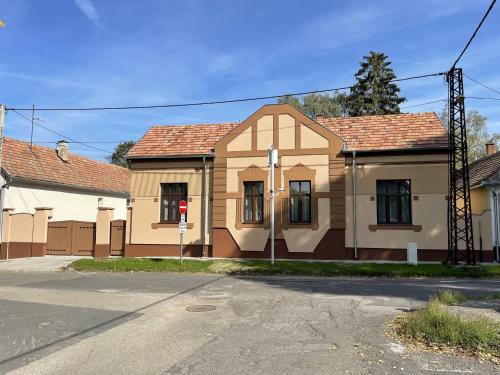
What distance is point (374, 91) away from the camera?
48688 millimetres

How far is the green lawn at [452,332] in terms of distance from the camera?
249 inches

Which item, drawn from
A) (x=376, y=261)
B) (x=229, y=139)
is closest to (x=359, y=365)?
(x=376, y=261)

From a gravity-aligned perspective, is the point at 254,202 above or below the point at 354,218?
above

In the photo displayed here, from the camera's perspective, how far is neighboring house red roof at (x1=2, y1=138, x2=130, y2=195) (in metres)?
26.5

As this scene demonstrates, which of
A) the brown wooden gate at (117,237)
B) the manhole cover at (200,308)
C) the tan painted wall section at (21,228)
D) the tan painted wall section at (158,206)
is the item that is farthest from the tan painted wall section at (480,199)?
the tan painted wall section at (21,228)

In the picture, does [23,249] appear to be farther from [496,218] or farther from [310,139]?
[496,218]

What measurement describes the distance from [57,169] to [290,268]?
19153 millimetres

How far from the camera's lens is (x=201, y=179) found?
75.9 feet

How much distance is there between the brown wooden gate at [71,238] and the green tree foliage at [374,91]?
109ft

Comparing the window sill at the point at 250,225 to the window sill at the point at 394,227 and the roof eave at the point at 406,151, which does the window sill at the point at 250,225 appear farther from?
the roof eave at the point at 406,151

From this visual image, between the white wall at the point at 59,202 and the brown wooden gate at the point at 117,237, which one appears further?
the white wall at the point at 59,202

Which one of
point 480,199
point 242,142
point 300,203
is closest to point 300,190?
point 300,203

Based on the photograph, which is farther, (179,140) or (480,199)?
(179,140)

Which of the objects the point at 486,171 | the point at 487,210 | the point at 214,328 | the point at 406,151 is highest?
the point at 406,151
